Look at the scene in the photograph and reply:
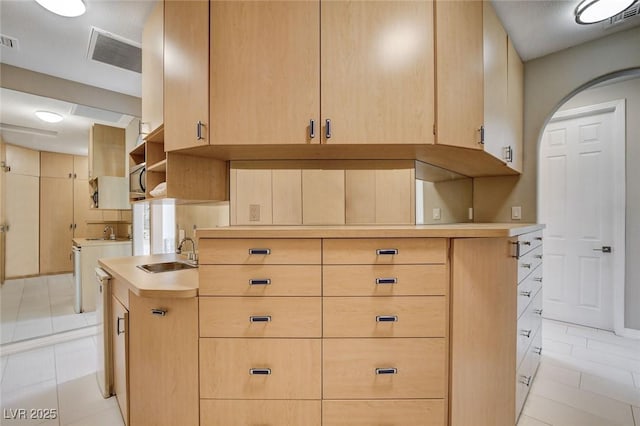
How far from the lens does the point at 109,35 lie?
1980 mm

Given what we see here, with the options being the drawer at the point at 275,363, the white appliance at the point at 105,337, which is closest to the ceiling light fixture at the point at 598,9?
the drawer at the point at 275,363

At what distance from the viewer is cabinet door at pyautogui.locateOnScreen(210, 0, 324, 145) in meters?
1.43

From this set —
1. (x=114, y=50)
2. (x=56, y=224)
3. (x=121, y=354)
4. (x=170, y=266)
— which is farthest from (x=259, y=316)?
(x=56, y=224)

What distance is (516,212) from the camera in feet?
8.09

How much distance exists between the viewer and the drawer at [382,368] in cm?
128

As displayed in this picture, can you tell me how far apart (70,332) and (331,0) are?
3729 millimetres

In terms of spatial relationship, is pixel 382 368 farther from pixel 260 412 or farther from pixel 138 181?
pixel 138 181

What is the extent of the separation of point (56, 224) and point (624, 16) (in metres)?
7.46

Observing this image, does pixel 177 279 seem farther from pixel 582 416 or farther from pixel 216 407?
pixel 582 416

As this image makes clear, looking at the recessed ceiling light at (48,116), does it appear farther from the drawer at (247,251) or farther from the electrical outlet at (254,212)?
the drawer at (247,251)

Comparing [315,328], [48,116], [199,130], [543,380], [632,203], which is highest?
[48,116]

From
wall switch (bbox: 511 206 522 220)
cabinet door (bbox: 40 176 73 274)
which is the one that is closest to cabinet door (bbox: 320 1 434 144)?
wall switch (bbox: 511 206 522 220)

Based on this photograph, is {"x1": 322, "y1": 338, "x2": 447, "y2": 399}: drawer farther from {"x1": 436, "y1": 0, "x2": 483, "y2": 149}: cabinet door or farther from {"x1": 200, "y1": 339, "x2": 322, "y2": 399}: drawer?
{"x1": 436, "y1": 0, "x2": 483, "y2": 149}: cabinet door

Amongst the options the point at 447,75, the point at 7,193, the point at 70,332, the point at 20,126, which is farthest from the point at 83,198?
the point at 447,75
